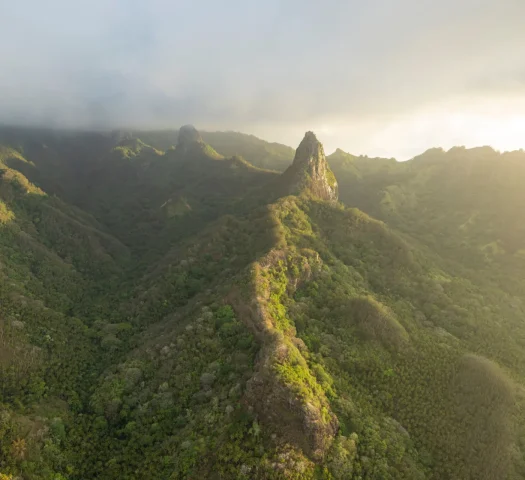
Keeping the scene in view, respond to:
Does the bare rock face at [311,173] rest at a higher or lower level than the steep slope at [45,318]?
higher

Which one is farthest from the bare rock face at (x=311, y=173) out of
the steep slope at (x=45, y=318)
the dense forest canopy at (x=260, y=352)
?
the steep slope at (x=45, y=318)

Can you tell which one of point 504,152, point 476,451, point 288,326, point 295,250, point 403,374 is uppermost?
point 504,152

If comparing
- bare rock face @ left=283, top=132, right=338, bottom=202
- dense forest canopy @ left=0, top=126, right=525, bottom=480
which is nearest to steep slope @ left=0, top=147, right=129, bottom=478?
dense forest canopy @ left=0, top=126, right=525, bottom=480

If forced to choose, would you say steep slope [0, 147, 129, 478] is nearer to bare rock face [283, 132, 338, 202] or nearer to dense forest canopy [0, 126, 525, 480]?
dense forest canopy [0, 126, 525, 480]

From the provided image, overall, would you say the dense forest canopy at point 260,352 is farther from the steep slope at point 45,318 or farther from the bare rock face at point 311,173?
the bare rock face at point 311,173

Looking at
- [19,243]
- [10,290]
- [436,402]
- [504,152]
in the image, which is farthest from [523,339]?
[504,152]

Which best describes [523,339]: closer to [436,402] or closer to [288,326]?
[436,402]

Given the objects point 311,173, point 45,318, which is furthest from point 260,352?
point 311,173
